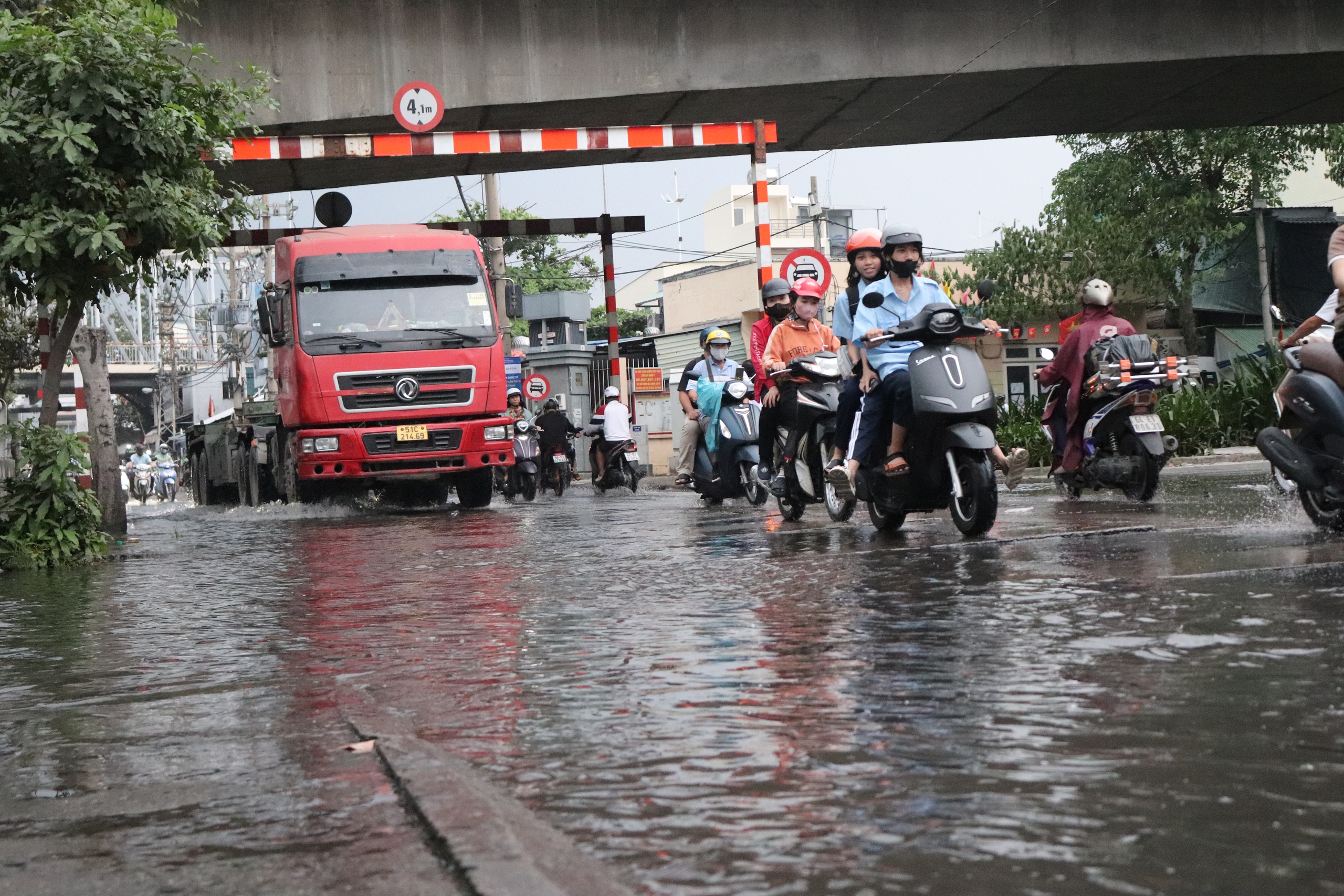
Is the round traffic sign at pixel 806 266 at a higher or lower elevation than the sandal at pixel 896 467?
higher

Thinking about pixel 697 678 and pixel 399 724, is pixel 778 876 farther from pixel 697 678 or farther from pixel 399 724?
pixel 697 678

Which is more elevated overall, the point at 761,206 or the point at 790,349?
the point at 761,206

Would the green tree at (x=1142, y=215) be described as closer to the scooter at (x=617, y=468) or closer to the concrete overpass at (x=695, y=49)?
the scooter at (x=617, y=468)

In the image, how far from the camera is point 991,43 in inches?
723

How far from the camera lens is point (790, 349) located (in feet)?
40.8

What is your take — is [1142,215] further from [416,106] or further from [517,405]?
[416,106]

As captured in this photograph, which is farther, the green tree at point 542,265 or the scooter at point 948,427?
the green tree at point 542,265

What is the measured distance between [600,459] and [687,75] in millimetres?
7935

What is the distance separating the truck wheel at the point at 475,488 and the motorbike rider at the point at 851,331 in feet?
30.4

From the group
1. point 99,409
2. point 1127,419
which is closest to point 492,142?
point 99,409

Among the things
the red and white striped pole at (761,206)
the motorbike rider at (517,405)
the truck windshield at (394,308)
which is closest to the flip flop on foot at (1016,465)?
the red and white striped pole at (761,206)

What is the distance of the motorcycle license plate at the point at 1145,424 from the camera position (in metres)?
11.4

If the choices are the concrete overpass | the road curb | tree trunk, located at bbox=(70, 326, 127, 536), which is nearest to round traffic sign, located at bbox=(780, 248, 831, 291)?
the concrete overpass

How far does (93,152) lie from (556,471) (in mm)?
14644
